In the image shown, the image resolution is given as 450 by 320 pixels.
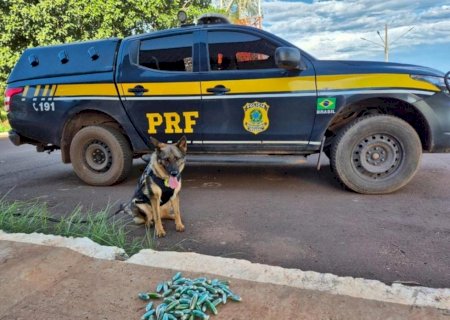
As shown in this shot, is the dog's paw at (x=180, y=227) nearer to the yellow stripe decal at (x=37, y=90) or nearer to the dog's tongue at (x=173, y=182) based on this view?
the dog's tongue at (x=173, y=182)

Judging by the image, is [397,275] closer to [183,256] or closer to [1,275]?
[183,256]

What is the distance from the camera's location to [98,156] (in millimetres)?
5328

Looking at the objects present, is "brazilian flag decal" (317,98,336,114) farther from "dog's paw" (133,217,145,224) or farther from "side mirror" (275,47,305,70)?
"dog's paw" (133,217,145,224)

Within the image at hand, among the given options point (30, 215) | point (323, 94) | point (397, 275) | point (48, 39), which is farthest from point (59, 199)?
point (48, 39)

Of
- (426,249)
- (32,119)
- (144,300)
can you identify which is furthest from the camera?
(32,119)

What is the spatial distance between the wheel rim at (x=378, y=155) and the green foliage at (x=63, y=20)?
12039mm

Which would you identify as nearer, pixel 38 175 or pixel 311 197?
pixel 311 197

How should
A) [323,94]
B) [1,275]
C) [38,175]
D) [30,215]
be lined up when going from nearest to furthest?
[1,275], [30,215], [323,94], [38,175]

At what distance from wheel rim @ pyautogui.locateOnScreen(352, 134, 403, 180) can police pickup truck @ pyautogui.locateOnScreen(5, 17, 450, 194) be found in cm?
1

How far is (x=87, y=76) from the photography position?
502 cm

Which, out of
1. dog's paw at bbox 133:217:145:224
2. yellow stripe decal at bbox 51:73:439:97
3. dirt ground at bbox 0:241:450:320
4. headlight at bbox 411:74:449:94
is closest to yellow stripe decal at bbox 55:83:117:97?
yellow stripe decal at bbox 51:73:439:97

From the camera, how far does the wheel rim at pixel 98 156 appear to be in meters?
5.25

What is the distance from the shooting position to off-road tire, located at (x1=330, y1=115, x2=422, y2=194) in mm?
4391

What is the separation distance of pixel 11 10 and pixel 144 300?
14.1 m
